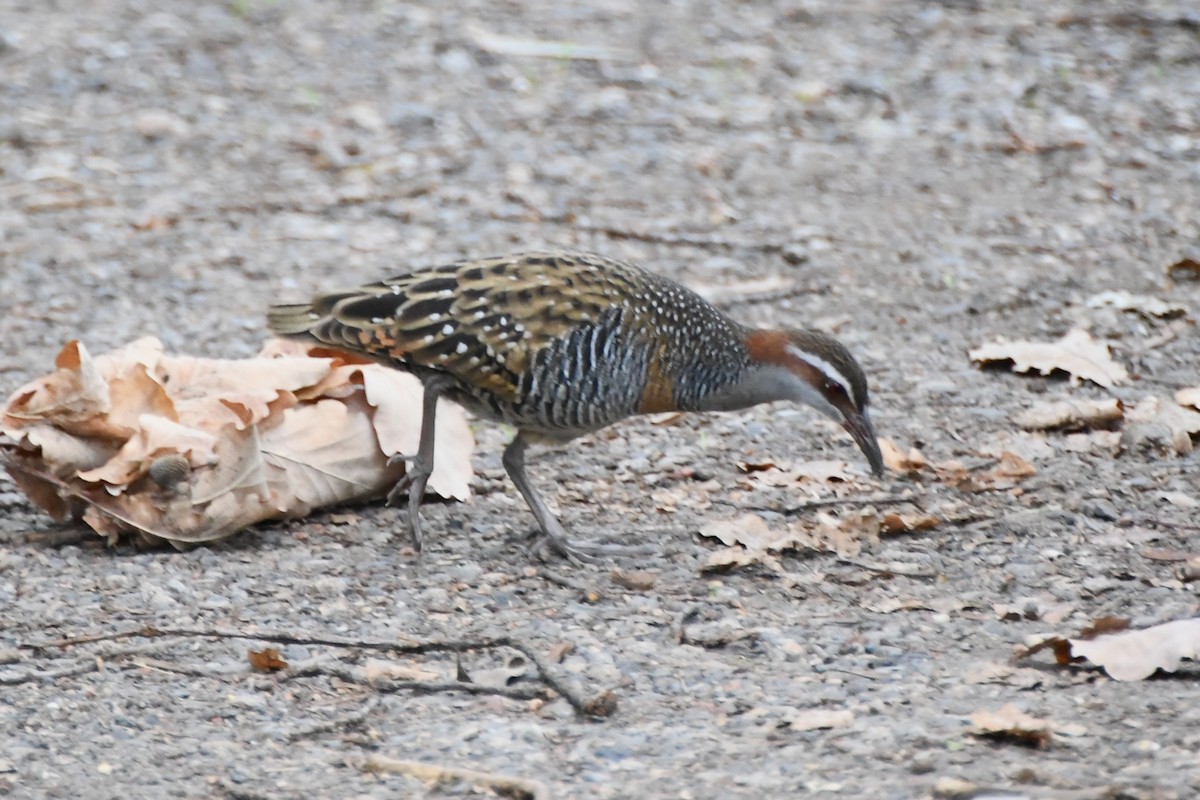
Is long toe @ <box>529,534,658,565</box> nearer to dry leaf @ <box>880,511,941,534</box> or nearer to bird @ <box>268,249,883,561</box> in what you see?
bird @ <box>268,249,883,561</box>

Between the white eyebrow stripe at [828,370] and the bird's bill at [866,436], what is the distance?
0.05m

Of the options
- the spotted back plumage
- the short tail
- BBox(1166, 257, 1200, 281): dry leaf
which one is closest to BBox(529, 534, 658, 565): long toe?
the spotted back plumage

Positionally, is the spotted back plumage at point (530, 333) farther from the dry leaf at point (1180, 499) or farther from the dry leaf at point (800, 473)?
the dry leaf at point (1180, 499)

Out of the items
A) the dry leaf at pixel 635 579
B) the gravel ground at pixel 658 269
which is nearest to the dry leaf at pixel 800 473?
the gravel ground at pixel 658 269

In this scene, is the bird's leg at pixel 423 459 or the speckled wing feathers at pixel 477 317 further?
the bird's leg at pixel 423 459

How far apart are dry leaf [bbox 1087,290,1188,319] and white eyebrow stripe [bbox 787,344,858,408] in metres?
2.44

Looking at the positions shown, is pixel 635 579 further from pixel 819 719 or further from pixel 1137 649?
pixel 1137 649

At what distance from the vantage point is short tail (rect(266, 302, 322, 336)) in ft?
18.3

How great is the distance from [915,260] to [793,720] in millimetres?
4678

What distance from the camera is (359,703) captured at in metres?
4.44

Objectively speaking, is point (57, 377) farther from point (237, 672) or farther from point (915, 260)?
point (915, 260)

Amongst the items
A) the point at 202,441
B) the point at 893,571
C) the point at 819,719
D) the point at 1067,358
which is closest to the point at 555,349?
the point at 202,441

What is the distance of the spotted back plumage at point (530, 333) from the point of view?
5.42 metres

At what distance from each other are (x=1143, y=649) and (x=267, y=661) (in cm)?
233
